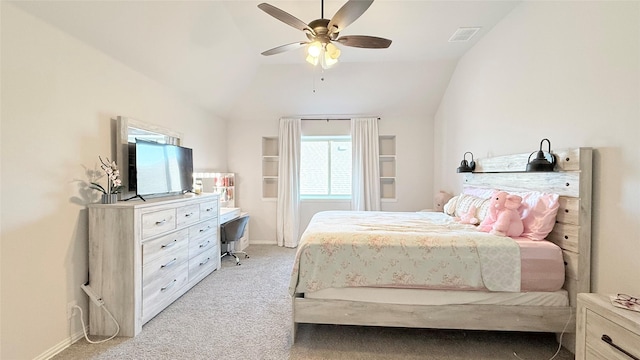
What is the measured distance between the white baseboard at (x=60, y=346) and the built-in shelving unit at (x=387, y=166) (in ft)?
14.5

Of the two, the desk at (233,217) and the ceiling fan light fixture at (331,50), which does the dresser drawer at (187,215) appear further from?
the ceiling fan light fixture at (331,50)

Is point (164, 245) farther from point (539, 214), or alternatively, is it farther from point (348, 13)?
point (539, 214)

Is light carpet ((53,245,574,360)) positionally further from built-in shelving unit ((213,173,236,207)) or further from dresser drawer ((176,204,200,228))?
built-in shelving unit ((213,173,236,207))

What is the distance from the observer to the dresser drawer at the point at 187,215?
2.76m

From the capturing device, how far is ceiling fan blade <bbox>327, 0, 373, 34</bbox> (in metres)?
1.73

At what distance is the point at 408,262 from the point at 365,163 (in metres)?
3.07

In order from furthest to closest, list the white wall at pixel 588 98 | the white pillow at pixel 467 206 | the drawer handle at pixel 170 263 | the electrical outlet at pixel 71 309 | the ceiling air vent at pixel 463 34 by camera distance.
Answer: the ceiling air vent at pixel 463 34 → the white pillow at pixel 467 206 → the drawer handle at pixel 170 263 → the electrical outlet at pixel 71 309 → the white wall at pixel 588 98

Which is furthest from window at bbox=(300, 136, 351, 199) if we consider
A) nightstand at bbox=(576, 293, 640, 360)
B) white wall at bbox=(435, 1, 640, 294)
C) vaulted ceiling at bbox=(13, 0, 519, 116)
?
nightstand at bbox=(576, 293, 640, 360)

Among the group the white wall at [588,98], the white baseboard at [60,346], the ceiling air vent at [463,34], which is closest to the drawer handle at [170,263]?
the white baseboard at [60,346]

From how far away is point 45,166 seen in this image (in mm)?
1908

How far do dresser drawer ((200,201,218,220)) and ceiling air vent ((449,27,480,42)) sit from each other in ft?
12.1

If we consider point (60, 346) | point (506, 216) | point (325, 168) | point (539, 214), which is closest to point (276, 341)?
point (60, 346)

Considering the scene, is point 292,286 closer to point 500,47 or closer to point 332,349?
point 332,349

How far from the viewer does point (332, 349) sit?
2010 mm
